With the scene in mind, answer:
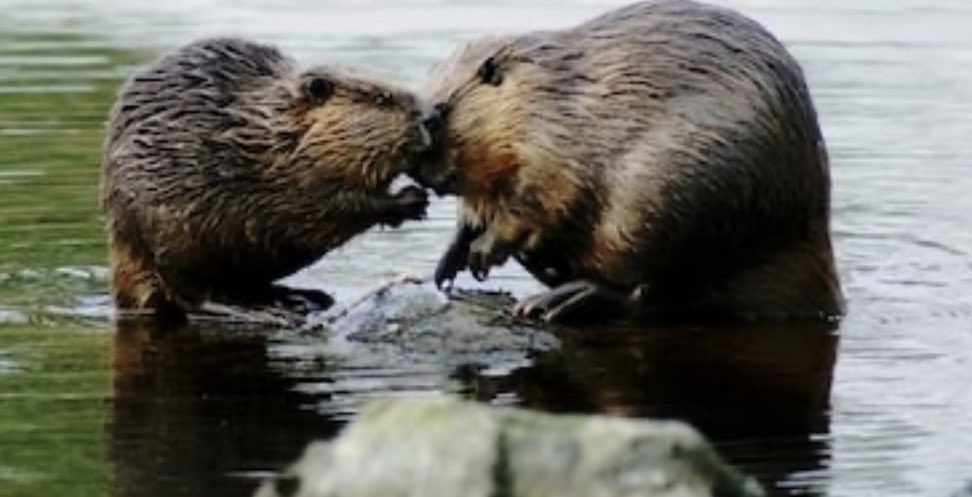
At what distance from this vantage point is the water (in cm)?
589

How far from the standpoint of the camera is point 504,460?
4367 millimetres

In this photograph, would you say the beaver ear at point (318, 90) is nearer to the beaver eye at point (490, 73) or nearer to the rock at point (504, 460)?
the beaver eye at point (490, 73)

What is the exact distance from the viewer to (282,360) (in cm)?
705

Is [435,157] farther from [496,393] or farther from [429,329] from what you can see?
[496,393]

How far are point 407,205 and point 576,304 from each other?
1.62 ft

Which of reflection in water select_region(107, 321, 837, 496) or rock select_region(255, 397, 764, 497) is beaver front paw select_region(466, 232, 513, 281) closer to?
reflection in water select_region(107, 321, 837, 496)

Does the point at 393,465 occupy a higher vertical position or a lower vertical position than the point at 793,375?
higher

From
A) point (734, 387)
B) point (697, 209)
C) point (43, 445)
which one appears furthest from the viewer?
point (697, 209)

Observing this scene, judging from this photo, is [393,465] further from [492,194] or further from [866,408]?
[492,194]

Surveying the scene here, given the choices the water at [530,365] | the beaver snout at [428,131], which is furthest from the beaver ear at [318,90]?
the water at [530,365]

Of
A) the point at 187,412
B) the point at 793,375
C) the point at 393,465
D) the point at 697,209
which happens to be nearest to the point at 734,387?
the point at 793,375

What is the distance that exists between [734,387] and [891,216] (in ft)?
7.27

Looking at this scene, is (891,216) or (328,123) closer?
(328,123)

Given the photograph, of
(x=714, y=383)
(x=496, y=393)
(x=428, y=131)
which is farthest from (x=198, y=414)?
(x=428, y=131)
